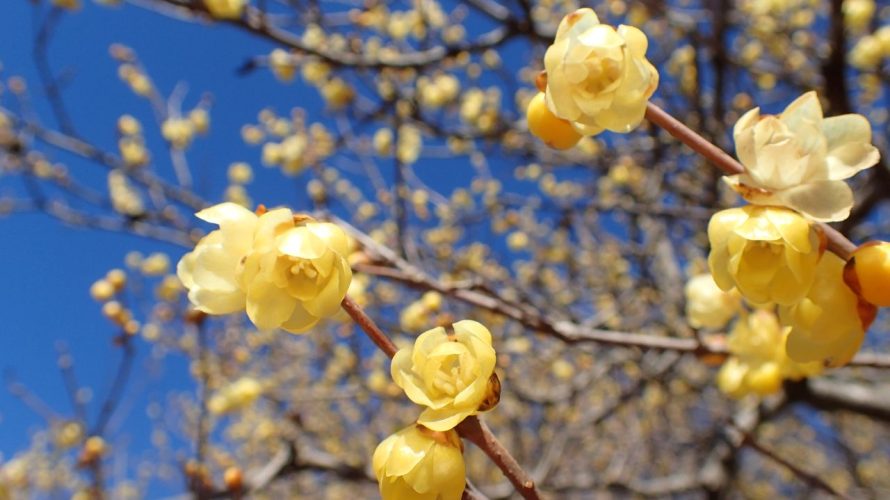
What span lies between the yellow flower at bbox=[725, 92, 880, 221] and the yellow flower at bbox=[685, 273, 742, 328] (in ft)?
2.36

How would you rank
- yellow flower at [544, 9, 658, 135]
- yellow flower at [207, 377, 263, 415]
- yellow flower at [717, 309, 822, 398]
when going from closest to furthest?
yellow flower at [544, 9, 658, 135], yellow flower at [717, 309, 822, 398], yellow flower at [207, 377, 263, 415]

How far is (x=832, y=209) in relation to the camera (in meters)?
0.70

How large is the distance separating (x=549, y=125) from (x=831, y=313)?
15.9 inches

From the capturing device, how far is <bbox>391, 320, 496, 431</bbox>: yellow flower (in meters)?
0.64

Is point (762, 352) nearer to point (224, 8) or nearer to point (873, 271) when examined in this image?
point (873, 271)

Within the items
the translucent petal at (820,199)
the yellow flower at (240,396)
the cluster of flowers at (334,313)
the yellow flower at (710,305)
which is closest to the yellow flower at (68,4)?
the yellow flower at (240,396)

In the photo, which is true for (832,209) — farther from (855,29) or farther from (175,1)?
(855,29)

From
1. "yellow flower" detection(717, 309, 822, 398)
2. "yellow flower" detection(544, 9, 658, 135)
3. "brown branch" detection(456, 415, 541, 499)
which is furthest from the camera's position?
"yellow flower" detection(717, 309, 822, 398)

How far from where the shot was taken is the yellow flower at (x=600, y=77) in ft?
2.41

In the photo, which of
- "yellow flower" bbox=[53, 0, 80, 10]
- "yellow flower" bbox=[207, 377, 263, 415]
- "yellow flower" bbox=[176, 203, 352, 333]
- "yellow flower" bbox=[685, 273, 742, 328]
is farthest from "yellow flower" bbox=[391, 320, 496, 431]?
"yellow flower" bbox=[53, 0, 80, 10]

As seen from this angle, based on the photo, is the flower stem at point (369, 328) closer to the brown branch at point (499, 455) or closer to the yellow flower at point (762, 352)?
the brown branch at point (499, 455)

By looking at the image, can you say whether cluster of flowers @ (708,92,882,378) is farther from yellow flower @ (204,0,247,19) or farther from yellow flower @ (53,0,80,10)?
yellow flower @ (53,0,80,10)

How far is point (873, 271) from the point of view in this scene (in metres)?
0.68

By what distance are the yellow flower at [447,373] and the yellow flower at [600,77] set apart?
0.93 ft
